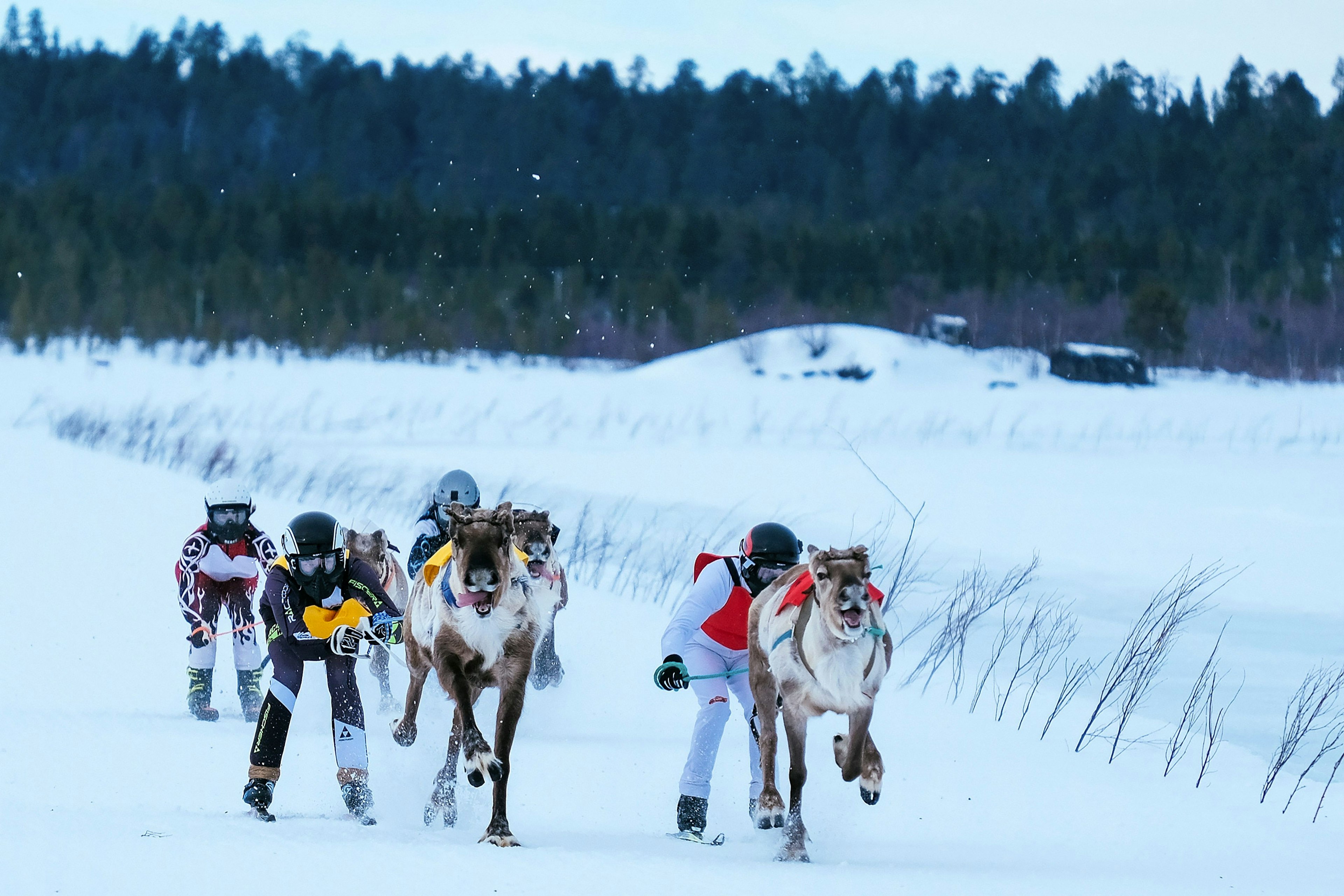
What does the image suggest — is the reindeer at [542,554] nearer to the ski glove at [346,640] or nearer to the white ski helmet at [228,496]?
the ski glove at [346,640]

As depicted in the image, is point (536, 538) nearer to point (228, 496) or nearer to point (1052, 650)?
point (228, 496)

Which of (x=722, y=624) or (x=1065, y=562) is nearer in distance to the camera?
(x=722, y=624)

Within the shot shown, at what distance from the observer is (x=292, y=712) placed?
5770 mm

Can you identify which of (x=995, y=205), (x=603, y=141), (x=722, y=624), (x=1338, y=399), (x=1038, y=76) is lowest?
(x=722, y=624)

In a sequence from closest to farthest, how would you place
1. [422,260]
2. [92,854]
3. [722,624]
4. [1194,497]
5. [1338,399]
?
[92,854]
[722,624]
[1194,497]
[1338,399]
[422,260]

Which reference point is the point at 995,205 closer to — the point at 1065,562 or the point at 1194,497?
the point at 1194,497

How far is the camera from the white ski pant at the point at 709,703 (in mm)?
5664

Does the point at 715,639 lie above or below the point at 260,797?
above

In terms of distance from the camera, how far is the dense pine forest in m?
55.2

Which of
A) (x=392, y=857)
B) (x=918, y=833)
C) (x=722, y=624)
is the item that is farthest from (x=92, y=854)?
(x=918, y=833)

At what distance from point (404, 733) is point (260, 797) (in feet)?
3.87

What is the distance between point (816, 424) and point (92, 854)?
2840 cm

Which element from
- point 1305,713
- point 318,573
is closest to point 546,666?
point 318,573

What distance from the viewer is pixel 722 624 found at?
19.1 feet
